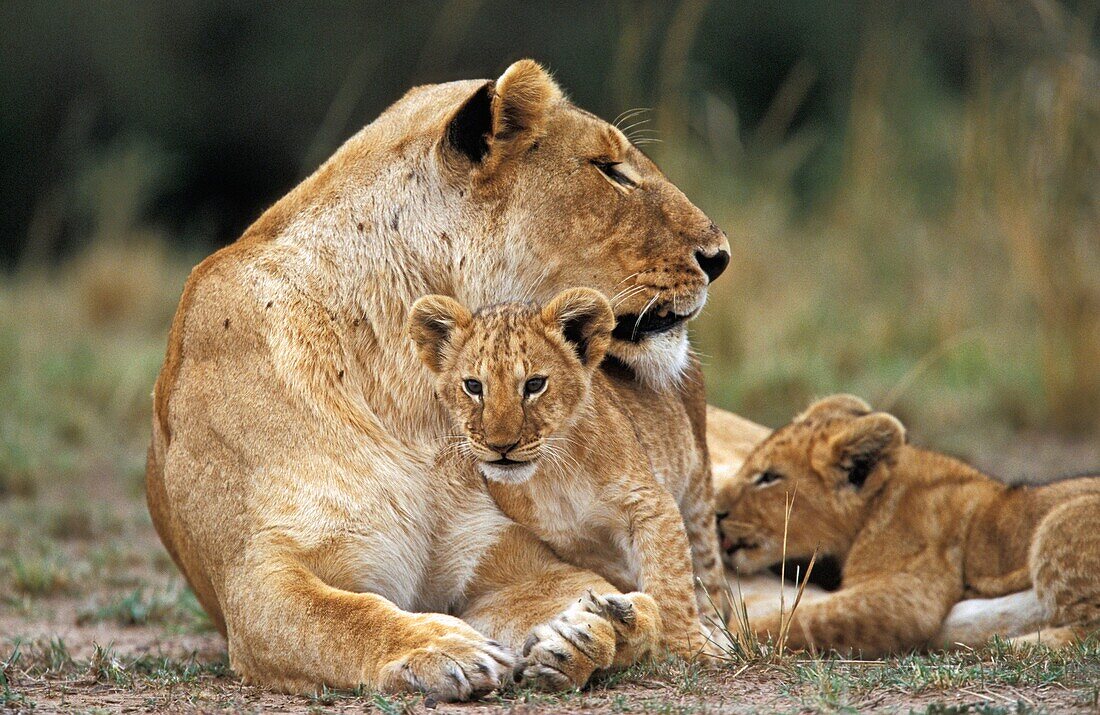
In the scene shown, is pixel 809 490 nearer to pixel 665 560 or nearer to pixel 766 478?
pixel 766 478

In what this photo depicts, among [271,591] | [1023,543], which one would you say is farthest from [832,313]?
[271,591]

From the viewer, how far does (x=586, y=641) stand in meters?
3.24

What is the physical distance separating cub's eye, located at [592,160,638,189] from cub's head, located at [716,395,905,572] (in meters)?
1.21

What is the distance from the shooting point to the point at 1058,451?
700 centimetres

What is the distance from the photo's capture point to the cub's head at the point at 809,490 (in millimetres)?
4621

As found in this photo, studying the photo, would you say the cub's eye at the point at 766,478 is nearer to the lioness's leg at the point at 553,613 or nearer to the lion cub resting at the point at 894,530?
the lion cub resting at the point at 894,530

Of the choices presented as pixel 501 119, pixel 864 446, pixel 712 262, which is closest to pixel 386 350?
pixel 501 119

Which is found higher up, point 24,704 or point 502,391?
point 502,391

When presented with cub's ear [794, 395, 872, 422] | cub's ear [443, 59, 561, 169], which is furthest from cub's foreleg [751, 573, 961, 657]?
cub's ear [443, 59, 561, 169]

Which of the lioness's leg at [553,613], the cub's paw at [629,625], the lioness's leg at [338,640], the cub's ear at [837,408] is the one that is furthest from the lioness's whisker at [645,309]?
the cub's ear at [837,408]

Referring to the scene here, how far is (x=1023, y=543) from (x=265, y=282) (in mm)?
2192

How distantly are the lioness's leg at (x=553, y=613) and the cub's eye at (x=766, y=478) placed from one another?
119cm

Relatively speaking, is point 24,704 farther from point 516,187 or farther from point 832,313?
point 832,313

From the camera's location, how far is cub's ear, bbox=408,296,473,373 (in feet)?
11.7
